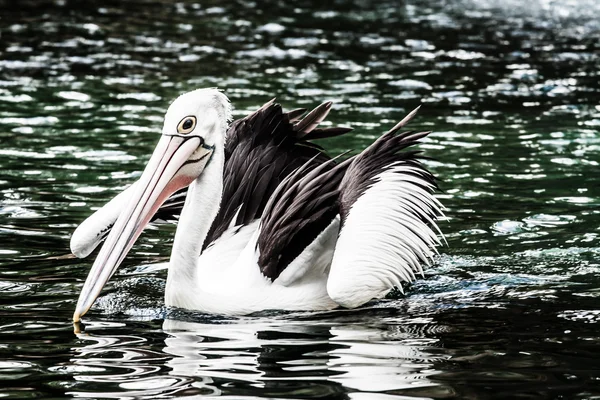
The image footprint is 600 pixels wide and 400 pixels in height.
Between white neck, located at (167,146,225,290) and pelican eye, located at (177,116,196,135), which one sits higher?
pelican eye, located at (177,116,196,135)

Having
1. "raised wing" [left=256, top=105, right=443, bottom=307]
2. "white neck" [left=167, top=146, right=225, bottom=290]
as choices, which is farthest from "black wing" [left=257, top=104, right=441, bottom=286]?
"white neck" [left=167, top=146, right=225, bottom=290]

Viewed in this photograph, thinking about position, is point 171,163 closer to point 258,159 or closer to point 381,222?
point 258,159

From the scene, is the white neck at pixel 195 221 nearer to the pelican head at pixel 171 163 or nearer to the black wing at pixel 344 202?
the pelican head at pixel 171 163

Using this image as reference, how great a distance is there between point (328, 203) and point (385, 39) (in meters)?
9.71

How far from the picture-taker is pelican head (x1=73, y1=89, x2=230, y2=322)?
546 centimetres

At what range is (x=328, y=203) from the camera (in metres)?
5.93

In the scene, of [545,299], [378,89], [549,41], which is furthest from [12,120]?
[549,41]

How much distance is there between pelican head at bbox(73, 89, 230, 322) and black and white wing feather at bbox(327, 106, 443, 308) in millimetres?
710

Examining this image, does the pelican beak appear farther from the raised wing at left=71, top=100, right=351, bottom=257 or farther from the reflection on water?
the raised wing at left=71, top=100, right=351, bottom=257

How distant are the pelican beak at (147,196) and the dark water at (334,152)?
8.8 inches

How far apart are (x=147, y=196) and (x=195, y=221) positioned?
1.14ft

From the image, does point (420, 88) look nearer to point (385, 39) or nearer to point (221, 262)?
point (385, 39)

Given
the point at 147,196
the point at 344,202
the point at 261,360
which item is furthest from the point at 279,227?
the point at 261,360

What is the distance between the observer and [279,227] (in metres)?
5.79
